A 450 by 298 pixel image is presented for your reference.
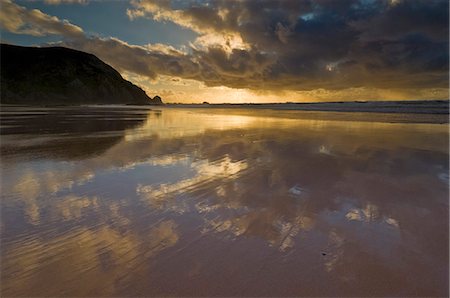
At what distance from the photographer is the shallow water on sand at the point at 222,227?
7.54 ft

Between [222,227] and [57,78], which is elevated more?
[57,78]

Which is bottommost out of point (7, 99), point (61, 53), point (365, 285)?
point (365, 285)

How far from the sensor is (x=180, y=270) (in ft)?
7.98

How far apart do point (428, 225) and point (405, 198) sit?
1.00 m

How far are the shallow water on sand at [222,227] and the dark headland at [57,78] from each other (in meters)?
96.0

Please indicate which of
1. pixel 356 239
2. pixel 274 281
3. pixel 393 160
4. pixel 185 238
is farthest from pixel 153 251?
pixel 393 160

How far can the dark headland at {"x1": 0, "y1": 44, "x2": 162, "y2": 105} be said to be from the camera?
9562cm

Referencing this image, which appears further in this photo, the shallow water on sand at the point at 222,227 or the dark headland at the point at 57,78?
the dark headland at the point at 57,78

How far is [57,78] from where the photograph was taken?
4390 inches

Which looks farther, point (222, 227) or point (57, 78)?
point (57, 78)

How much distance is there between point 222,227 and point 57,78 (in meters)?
131

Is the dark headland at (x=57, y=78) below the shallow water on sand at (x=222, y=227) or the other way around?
the other way around

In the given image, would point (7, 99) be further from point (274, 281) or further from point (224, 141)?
point (274, 281)

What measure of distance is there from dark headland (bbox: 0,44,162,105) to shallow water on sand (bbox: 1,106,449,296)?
96.0 m
